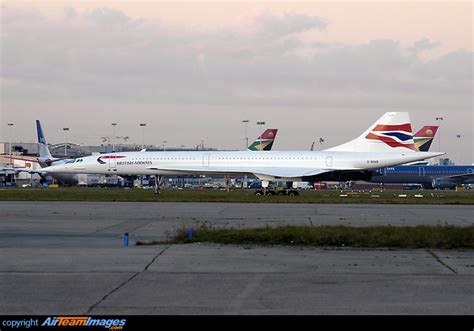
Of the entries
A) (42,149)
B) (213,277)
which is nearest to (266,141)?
(42,149)

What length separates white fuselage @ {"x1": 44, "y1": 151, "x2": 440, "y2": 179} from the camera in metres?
63.7

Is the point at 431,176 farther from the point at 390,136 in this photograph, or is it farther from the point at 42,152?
the point at 42,152

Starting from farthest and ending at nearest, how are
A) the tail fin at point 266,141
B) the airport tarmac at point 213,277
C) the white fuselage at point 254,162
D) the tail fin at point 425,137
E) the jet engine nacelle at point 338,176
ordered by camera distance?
the tail fin at point 266,141 < the tail fin at point 425,137 < the white fuselage at point 254,162 < the jet engine nacelle at point 338,176 < the airport tarmac at point 213,277

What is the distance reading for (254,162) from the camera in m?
64.5

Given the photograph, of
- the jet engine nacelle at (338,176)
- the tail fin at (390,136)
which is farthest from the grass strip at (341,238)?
the tail fin at (390,136)

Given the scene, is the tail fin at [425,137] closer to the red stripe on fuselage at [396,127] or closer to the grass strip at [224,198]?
the red stripe on fuselage at [396,127]

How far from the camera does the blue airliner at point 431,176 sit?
110644 mm

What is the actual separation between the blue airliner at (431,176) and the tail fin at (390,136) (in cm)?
4558

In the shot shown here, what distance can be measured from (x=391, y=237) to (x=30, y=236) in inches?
417

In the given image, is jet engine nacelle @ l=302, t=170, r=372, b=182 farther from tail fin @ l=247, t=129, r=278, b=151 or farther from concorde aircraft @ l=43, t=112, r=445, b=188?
tail fin @ l=247, t=129, r=278, b=151

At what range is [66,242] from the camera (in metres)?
20.5
